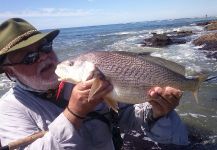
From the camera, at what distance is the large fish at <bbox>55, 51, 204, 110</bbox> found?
3201 millimetres

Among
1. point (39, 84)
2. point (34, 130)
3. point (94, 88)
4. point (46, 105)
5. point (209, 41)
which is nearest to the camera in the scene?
point (94, 88)

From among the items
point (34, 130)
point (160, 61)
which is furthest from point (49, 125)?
point (160, 61)

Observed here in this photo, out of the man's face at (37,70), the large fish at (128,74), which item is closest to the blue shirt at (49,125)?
the man's face at (37,70)

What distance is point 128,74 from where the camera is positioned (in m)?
3.25

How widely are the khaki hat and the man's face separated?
0.12 metres

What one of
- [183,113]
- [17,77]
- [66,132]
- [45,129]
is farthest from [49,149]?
[183,113]

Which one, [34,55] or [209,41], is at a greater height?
[34,55]

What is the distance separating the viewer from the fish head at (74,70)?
Answer: 10.7ft

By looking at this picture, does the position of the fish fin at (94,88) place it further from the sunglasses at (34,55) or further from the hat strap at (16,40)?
the hat strap at (16,40)

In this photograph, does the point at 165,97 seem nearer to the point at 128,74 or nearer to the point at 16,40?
the point at 128,74

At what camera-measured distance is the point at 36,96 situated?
360 cm

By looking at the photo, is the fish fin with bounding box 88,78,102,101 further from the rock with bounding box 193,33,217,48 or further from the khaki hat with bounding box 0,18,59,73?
the rock with bounding box 193,33,217,48

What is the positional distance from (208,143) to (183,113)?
237 cm

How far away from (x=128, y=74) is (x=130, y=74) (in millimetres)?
19
